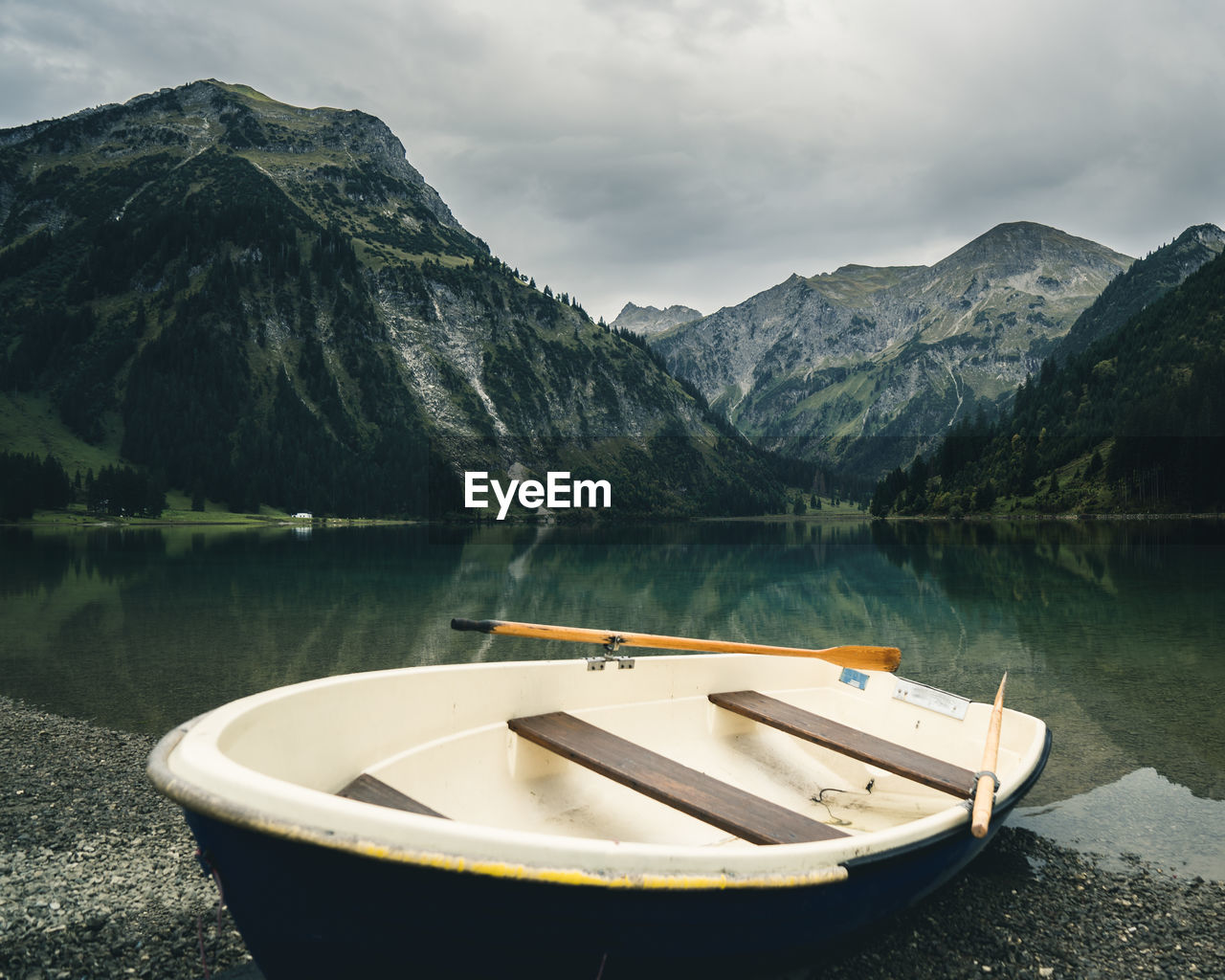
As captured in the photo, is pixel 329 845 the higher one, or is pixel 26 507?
pixel 329 845

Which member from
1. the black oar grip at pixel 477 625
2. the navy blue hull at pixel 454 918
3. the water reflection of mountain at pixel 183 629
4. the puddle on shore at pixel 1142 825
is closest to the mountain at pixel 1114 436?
the water reflection of mountain at pixel 183 629

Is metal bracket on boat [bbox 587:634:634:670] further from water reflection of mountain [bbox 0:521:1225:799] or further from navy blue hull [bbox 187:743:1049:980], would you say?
water reflection of mountain [bbox 0:521:1225:799]

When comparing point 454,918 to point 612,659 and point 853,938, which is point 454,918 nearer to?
point 853,938

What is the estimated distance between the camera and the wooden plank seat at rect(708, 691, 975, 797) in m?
7.85

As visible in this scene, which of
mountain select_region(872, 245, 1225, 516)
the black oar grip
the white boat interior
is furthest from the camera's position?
mountain select_region(872, 245, 1225, 516)

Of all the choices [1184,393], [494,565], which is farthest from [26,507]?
[1184,393]

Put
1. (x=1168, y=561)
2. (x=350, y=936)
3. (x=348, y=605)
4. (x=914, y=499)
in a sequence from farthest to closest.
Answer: (x=914, y=499)
(x=1168, y=561)
(x=348, y=605)
(x=350, y=936)

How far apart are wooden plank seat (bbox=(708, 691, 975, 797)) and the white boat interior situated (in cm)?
3

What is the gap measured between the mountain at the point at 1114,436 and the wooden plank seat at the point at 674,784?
148 metres

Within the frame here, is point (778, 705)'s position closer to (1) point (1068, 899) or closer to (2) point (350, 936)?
(1) point (1068, 899)

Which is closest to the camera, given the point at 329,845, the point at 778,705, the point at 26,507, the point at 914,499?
the point at 329,845

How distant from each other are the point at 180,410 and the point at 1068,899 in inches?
8411

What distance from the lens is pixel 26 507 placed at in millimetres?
128500

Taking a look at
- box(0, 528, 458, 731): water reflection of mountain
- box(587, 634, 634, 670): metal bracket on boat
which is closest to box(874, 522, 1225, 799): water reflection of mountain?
box(587, 634, 634, 670): metal bracket on boat
